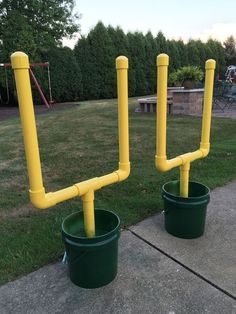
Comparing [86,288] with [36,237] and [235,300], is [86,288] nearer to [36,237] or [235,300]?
[36,237]

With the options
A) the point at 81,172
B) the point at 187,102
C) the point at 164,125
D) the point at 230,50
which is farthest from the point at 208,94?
the point at 230,50

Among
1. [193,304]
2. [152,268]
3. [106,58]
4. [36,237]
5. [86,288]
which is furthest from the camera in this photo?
[106,58]

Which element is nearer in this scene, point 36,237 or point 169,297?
point 169,297

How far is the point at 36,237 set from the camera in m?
2.44

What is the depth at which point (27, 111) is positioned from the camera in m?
1.56

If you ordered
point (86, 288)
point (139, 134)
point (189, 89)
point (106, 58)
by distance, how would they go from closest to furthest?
point (86, 288)
point (139, 134)
point (189, 89)
point (106, 58)

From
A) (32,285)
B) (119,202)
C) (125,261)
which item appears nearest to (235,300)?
(125,261)

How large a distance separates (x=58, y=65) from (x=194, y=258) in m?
12.5

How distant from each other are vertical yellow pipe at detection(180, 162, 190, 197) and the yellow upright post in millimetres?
572

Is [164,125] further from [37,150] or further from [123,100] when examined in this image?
[37,150]

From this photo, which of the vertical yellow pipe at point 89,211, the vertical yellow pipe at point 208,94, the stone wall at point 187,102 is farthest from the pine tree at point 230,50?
the vertical yellow pipe at point 89,211

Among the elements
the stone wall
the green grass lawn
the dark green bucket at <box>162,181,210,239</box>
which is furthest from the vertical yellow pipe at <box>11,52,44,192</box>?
the stone wall

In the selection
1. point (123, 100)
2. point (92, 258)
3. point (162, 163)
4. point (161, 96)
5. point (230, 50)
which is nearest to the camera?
point (92, 258)

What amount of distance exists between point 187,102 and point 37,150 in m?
7.16
